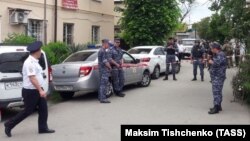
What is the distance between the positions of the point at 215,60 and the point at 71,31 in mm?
12028

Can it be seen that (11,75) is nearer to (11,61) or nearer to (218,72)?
(11,61)

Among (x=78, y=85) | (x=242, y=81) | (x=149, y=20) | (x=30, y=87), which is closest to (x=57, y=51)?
(x=78, y=85)

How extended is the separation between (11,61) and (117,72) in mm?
3781

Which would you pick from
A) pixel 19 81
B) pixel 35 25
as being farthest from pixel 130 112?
pixel 35 25

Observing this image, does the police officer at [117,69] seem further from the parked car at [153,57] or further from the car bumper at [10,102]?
the parked car at [153,57]

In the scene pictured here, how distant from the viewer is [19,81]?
9.30m

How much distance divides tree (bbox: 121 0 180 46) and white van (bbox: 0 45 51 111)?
1346cm

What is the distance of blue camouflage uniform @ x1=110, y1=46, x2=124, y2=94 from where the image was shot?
1218cm

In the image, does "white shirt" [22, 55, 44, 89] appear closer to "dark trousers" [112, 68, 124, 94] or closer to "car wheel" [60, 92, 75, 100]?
"dark trousers" [112, 68, 124, 94]

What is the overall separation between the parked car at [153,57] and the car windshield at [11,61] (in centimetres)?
790

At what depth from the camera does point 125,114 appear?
31.9 feet

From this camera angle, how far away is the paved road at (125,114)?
788cm

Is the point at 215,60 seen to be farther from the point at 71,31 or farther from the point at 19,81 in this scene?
the point at 71,31

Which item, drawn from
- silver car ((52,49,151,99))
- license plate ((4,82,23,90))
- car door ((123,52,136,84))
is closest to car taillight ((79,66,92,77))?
silver car ((52,49,151,99))
